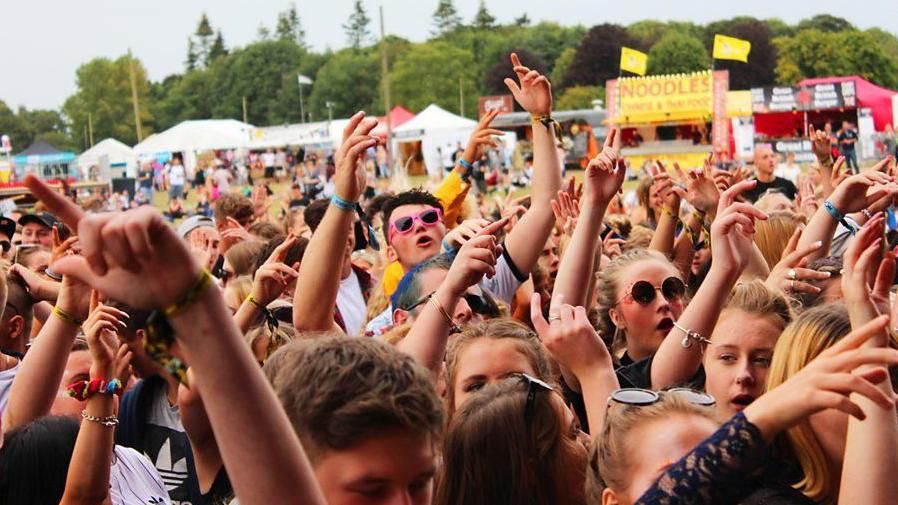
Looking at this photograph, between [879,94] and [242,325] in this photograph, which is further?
[879,94]

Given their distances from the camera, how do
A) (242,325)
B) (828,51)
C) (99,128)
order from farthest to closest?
1. (99,128)
2. (828,51)
3. (242,325)

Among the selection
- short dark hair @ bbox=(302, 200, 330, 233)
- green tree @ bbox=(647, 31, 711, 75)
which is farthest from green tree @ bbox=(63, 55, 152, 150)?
short dark hair @ bbox=(302, 200, 330, 233)

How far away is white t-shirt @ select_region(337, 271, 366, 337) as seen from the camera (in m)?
5.47

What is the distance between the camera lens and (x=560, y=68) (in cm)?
10306

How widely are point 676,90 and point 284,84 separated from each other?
89.4 metres

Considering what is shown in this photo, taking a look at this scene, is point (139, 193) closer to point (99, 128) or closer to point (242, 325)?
point (242, 325)

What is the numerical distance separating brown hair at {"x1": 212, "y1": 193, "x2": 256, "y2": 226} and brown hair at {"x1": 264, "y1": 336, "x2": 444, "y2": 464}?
687 centimetres

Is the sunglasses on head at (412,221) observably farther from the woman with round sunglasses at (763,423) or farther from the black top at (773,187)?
the black top at (773,187)

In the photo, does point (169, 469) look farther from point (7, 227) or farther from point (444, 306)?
point (7, 227)

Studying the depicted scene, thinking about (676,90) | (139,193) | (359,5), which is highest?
(359,5)

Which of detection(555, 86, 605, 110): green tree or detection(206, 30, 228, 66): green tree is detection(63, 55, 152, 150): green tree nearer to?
detection(206, 30, 228, 66): green tree

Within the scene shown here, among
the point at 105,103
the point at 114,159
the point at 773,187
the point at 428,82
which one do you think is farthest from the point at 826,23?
the point at 773,187

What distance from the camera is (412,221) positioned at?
17.2 feet

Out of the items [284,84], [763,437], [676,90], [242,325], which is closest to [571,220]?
[242,325]
